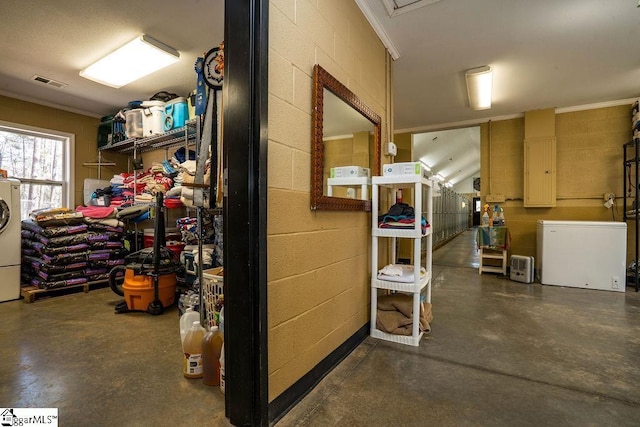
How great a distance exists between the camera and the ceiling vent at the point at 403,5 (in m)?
2.31

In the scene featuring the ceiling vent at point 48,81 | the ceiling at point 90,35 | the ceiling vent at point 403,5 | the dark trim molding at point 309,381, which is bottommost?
the dark trim molding at point 309,381

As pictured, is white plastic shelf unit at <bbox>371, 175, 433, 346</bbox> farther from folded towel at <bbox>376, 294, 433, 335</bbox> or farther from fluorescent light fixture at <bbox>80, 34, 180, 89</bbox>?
fluorescent light fixture at <bbox>80, 34, 180, 89</bbox>

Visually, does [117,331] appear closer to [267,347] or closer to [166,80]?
[267,347]

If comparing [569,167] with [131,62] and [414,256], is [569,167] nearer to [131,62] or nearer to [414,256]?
[414,256]

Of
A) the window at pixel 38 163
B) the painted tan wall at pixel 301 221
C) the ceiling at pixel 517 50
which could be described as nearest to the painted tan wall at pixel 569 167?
the ceiling at pixel 517 50

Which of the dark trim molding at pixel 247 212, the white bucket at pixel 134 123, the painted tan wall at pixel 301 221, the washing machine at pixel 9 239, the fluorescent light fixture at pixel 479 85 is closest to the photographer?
the dark trim molding at pixel 247 212

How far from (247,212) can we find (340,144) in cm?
104

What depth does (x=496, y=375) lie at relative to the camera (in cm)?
182

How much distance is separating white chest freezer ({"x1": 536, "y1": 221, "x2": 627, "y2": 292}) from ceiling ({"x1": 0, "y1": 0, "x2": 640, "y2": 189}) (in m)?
1.92

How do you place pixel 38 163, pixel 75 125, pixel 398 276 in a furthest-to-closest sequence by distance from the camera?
1. pixel 75 125
2. pixel 38 163
3. pixel 398 276

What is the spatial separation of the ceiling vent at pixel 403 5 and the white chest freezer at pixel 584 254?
3.48 metres

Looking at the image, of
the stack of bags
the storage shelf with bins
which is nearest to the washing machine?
the stack of bags

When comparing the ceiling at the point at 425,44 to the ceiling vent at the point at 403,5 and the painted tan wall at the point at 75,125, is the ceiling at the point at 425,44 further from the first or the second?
the painted tan wall at the point at 75,125

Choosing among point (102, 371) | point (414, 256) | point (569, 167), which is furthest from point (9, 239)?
point (569, 167)
